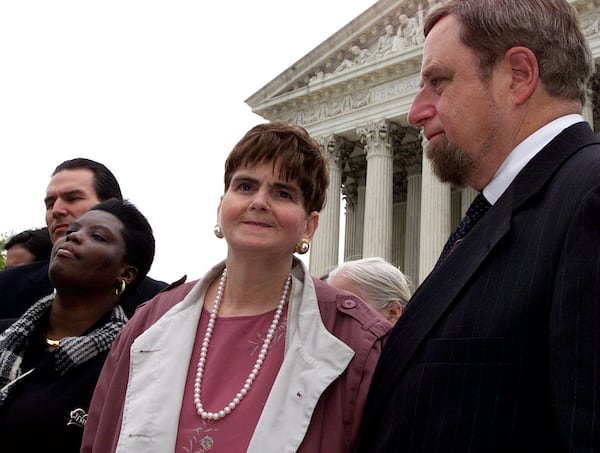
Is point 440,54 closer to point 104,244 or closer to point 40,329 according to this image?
point 104,244

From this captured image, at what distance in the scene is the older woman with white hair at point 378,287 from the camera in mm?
5766

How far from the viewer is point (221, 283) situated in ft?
11.6

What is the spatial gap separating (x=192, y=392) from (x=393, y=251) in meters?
29.0

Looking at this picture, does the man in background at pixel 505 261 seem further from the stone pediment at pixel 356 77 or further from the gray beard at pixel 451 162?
the stone pediment at pixel 356 77

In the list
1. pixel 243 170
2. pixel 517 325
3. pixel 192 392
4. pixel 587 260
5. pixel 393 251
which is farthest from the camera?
pixel 393 251

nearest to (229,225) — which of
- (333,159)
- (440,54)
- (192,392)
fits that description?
(192,392)

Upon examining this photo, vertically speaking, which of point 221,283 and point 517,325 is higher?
point 221,283

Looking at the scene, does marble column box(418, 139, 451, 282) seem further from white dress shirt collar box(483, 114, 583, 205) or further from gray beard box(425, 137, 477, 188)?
white dress shirt collar box(483, 114, 583, 205)

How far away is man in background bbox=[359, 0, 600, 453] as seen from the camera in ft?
7.13

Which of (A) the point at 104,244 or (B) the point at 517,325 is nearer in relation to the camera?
(B) the point at 517,325

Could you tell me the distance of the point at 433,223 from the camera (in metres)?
25.4

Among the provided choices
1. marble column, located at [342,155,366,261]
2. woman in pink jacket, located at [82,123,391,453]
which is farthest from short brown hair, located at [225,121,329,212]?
marble column, located at [342,155,366,261]

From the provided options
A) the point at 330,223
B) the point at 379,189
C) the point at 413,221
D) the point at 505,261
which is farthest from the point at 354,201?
the point at 505,261

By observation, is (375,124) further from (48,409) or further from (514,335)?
(514,335)
